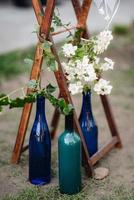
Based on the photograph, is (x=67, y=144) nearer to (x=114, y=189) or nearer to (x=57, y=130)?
(x=114, y=189)

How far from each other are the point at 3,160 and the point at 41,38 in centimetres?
103

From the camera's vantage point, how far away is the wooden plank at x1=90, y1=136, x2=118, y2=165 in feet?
12.7

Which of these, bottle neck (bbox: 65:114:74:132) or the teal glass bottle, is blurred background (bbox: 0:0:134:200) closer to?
the teal glass bottle

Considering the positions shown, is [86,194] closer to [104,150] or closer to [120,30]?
[104,150]

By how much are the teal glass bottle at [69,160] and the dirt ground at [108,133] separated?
0.21 metres

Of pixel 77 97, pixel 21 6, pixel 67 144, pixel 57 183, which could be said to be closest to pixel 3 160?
pixel 57 183

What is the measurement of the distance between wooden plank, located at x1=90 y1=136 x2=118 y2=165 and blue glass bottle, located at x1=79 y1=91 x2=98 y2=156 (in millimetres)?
63

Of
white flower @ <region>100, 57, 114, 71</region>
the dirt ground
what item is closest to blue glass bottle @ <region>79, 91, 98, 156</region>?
the dirt ground

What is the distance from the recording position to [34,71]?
3605 millimetres

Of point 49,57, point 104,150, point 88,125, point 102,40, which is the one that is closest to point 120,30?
point 104,150

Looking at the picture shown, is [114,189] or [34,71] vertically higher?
[34,71]

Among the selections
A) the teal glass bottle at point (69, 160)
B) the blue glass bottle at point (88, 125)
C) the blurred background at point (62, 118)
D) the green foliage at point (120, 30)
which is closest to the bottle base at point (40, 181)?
the blurred background at point (62, 118)

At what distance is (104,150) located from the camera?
4.07 m

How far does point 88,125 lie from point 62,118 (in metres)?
1.09
